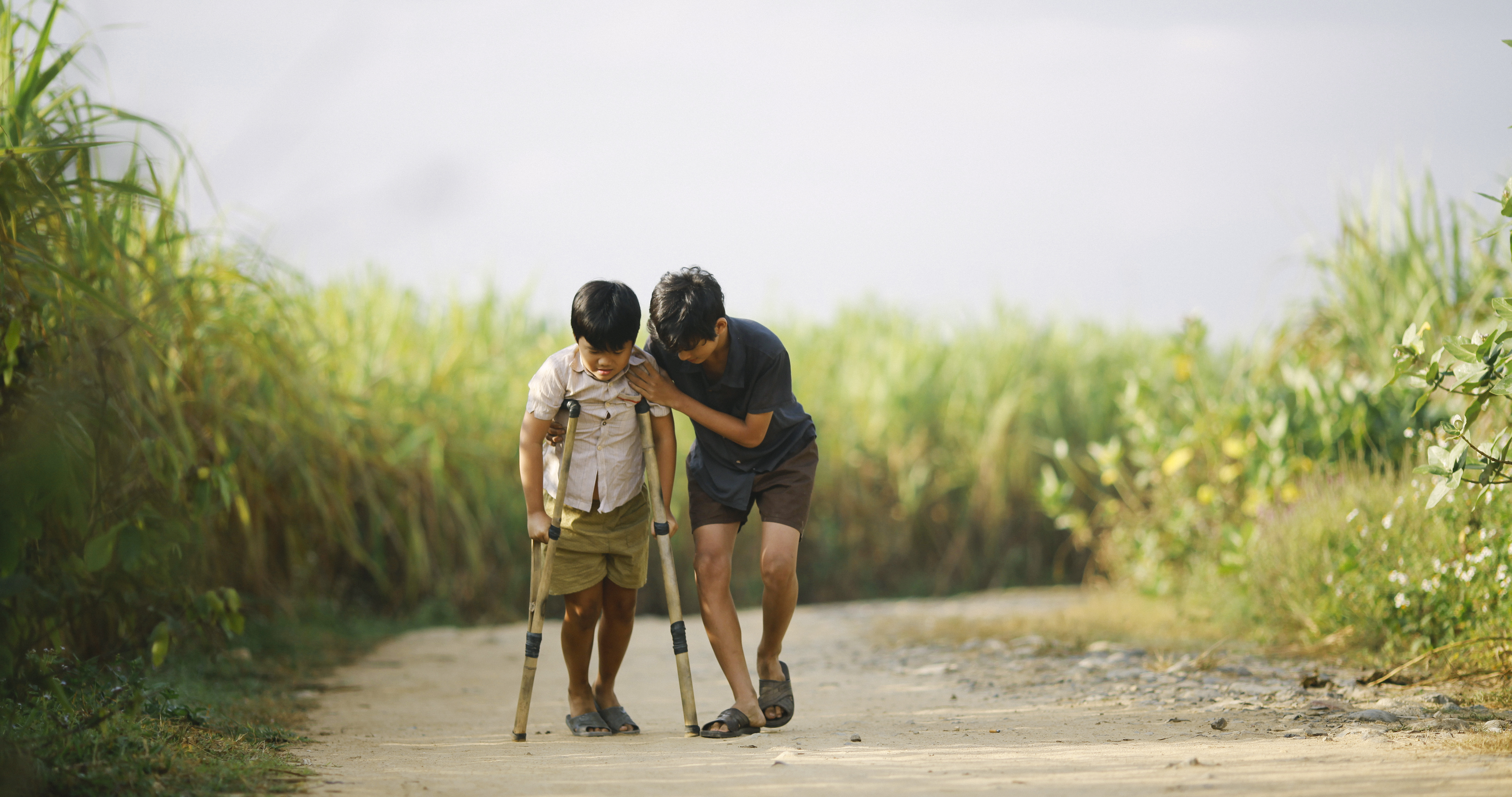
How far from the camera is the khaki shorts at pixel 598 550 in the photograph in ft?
13.8

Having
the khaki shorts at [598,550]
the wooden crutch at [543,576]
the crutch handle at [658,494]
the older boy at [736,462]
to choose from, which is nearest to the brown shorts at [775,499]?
the older boy at [736,462]

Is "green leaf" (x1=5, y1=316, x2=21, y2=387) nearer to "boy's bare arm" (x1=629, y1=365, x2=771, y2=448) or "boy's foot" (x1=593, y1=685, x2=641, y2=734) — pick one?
"boy's bare arm" (x1=629, y1=365, x2=771, y2=448)

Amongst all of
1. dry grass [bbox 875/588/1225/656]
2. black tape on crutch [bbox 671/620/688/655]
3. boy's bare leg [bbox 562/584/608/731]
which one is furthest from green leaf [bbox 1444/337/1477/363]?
boy's bare leg [bbox 562/584/608/731]

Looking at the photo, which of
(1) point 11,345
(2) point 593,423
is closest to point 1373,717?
(2) point 593,423

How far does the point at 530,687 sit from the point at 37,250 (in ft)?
7.51

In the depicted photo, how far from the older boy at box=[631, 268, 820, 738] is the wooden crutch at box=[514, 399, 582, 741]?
290mm

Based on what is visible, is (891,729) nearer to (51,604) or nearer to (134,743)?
(134,743)

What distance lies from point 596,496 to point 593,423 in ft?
0.92

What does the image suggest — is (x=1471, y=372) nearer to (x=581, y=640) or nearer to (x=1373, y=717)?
(x=1373, y=717)

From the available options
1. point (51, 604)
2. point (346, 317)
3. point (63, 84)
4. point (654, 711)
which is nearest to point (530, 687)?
point (654, 711)

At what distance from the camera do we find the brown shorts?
428 cm

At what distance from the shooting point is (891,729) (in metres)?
4.19

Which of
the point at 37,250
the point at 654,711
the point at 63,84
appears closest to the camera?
the point at 37,250

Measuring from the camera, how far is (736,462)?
4336mm
